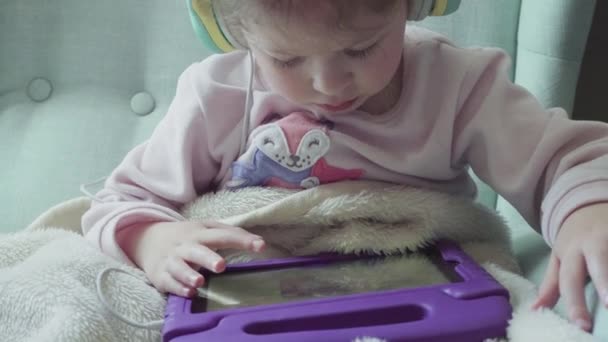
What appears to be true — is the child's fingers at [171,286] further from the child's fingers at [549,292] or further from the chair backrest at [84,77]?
the chair backrest at [84,77]

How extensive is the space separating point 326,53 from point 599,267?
27cm

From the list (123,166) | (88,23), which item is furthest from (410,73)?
(88,23)

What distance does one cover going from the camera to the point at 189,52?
1073 mm

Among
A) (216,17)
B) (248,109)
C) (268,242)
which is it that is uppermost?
(216,17)

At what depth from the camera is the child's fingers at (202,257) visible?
2.11 ft

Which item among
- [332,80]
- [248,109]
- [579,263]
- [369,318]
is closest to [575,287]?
[579,263]

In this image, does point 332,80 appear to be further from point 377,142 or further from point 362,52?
point 377,142

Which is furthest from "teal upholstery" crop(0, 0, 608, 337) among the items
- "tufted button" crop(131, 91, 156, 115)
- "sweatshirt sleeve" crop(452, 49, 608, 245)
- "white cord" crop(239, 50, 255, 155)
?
"white cord" crop(239, 50, 255, 155)

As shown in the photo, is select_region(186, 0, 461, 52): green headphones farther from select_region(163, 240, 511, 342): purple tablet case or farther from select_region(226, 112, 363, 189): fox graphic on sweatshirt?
select_region(163, 240, 511, 342): purple tablet case

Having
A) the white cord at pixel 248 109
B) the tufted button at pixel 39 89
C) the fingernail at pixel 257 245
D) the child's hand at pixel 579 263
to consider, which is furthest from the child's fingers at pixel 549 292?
the tufted button at pixel 39 89

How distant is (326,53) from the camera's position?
2.09 feet

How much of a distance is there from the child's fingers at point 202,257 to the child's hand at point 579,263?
0.84 ft

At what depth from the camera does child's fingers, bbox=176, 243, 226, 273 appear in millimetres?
642

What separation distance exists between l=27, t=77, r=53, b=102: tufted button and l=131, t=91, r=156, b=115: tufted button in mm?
130
